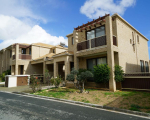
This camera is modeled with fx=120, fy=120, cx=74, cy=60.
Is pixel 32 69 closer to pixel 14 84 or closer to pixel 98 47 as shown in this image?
pixel 14 84

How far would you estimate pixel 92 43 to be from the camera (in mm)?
12812

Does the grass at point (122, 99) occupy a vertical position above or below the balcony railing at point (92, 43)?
below

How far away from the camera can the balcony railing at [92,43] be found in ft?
39.4

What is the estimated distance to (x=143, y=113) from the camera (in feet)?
17.8

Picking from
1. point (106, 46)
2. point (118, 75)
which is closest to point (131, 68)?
point (118, 75)

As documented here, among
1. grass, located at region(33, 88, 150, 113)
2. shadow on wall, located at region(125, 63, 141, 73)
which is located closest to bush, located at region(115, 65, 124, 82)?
grass, located at region(33, 88, 150, 113)

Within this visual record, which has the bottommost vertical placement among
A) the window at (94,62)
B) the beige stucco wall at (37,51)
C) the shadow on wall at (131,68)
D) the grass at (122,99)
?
the grass at (122,99)

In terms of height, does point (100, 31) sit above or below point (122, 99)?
above

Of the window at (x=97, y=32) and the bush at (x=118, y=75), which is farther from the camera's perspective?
the window at (x=97, y=32)

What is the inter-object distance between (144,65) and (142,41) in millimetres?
3713

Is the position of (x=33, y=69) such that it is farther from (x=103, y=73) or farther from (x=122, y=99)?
(x=122, y=99)

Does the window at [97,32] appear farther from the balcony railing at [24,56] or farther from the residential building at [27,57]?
the balcony railing at [24,56]

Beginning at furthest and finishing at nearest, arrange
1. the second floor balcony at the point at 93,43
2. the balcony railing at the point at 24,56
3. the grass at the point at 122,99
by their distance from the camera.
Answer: the balcony railing at the point at 24,56 → the second floor balcony at the point at 93,43 → the grass at the point at 122,99

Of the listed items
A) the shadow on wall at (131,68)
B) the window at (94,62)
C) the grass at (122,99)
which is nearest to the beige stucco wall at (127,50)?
the shadow on wall at (131,68)
